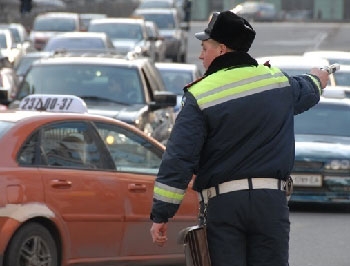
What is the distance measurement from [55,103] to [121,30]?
1061 inches

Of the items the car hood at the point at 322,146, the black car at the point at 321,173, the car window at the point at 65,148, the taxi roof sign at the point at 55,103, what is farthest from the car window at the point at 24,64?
the car window at the point at 65,148

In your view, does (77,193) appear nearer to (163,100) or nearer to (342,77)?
(163,100)

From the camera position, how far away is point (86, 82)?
16469 millimetres

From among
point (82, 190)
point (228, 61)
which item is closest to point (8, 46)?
point (82, 190)

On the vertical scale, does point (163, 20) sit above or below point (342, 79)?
below

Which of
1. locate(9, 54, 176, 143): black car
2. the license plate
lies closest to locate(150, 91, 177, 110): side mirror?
locate(9, 54, 176, 143): black car

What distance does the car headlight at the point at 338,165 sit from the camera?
1583 cm

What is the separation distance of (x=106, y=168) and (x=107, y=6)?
67.6 meters

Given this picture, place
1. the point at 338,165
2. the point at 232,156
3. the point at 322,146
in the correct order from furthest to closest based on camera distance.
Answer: the point at 322,146 < the point at 338,165 < the point at 232,156

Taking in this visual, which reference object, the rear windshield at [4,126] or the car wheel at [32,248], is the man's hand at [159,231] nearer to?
the car wheel at [32,248]

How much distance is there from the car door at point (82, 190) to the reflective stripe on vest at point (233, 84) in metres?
3.11

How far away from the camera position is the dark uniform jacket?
6.40m

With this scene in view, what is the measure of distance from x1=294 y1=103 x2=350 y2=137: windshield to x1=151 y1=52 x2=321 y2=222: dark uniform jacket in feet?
34.6

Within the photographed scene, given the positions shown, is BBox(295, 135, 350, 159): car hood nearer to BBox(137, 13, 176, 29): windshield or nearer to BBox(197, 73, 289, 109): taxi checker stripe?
BBox(197, 73, 289, 109): taxi checker stripe
